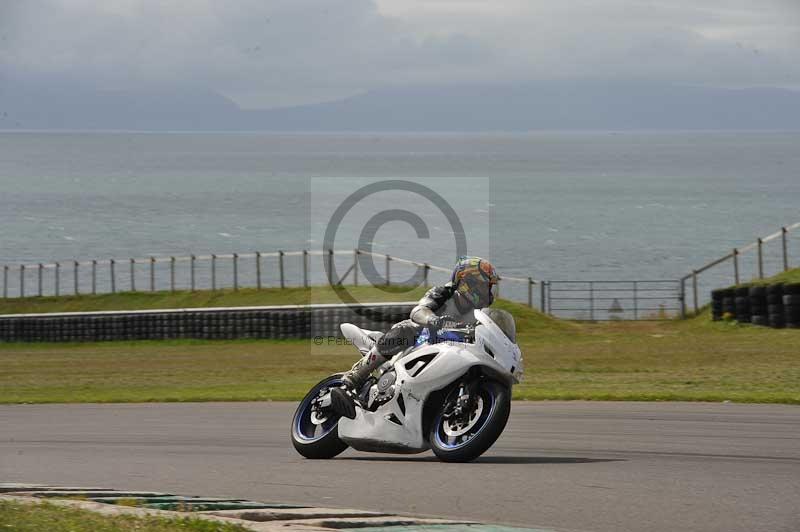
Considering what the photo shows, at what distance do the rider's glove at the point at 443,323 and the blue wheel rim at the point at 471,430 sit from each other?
631mm

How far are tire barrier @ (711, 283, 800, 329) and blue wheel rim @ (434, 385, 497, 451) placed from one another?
708 inches

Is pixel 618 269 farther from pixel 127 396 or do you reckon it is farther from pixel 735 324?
pixel 127 396

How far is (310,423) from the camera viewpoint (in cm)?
1108

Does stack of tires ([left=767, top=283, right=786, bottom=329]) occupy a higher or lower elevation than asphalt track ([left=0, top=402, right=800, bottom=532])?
higher

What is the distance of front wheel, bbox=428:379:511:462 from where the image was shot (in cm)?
934

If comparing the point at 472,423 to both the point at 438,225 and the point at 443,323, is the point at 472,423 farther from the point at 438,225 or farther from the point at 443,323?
the point at 438,225

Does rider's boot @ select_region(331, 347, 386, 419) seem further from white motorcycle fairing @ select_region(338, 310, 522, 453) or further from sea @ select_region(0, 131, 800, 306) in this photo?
sea @ select_region(0, 131, 800, 306)

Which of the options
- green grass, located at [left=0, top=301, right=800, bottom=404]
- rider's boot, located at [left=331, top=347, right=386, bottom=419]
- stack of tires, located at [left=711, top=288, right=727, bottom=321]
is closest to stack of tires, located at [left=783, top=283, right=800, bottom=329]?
green grass, located at [left=0, top=301, right=800, bottom=404]

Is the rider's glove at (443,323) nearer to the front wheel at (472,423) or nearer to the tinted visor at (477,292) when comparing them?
the tinted visor at (477,292)

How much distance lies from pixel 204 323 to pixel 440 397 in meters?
24.2

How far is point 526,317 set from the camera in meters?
32.8

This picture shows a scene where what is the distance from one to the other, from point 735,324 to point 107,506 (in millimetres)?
22737
